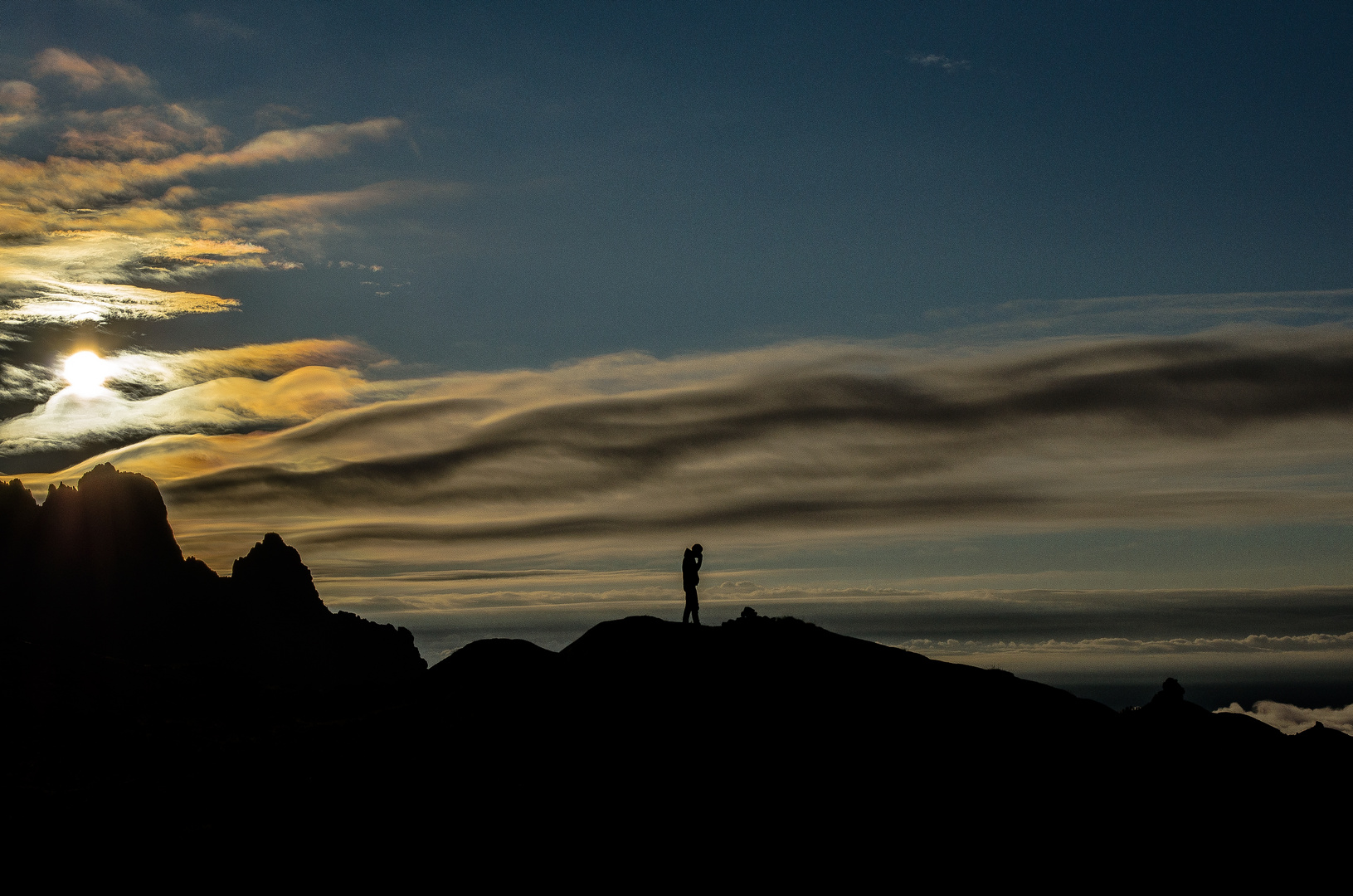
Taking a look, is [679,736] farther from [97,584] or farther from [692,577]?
[97,584]

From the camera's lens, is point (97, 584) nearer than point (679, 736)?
No

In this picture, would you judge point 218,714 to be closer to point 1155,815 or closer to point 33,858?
point 33,858

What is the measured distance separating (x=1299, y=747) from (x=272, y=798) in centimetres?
4529

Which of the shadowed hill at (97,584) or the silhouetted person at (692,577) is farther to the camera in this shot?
the shadowed hill at (97,584)

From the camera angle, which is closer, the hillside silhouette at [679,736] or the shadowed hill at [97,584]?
the hillside silhouette at [679,736]

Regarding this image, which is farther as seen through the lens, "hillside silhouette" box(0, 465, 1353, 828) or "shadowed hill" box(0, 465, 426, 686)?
"shadowed hill" box(0, 465, 426, 686)

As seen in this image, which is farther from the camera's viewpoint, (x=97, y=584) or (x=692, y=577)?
(x=97, y=584)

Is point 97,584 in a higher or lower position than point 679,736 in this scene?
higher

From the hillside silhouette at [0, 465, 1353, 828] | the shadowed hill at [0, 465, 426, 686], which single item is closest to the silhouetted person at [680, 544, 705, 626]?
the hillside silhouette at [0, 465, 1353, 828]

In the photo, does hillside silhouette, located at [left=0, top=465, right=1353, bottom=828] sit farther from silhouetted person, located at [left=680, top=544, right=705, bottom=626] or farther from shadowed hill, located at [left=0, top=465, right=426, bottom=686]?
shadowed hill, located at [left=0, top=465, right=426, bottom=686]

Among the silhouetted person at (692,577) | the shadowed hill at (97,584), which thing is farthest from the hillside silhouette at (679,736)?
the shadowed hill at (97,584)

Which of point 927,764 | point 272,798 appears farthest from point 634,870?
point 272,798

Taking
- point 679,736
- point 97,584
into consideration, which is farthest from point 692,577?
point 97,584

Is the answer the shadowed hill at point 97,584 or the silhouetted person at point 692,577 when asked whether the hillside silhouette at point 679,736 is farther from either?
the shadowed hill at point 97,584
